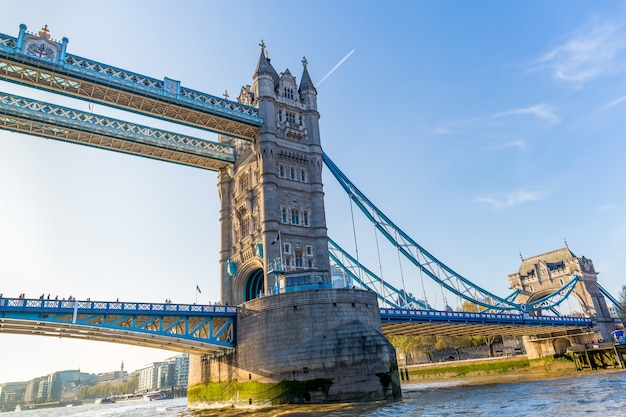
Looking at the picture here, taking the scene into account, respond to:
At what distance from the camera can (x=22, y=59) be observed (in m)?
33.6

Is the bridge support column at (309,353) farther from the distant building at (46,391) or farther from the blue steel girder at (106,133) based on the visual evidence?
the distant building at (46,391)

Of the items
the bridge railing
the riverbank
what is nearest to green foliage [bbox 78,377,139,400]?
the riverbank

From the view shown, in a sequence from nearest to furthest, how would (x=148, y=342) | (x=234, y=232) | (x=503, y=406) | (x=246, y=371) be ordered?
1. (x=503, y=406)
2. (x=246, y=371)
3. (x=148, y=342)
4. (x=234, y=232)

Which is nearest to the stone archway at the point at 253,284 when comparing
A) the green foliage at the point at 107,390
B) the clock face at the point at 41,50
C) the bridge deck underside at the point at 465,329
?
the bridge deck underside at the point at 465,329

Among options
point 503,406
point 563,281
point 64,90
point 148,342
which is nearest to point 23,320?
point 148,342

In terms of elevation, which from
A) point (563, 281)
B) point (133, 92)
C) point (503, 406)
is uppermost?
point (133, 92)

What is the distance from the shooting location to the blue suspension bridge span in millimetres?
30969

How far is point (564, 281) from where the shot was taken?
7350 cm

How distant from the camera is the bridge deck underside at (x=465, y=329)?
4872 centimetres

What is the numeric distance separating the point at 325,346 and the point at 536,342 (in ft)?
164

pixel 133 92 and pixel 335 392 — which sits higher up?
pixel 133 92

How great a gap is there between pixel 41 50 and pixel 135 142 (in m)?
11.0

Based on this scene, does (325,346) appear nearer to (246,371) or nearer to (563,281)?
(246,371)

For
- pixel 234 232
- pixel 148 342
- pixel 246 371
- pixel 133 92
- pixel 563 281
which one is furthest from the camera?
pixel 563 281
